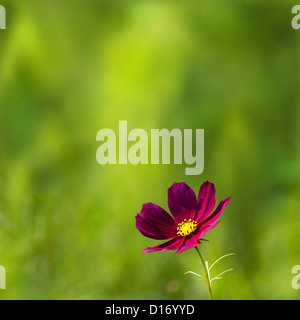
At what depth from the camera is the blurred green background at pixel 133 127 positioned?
0.89 m

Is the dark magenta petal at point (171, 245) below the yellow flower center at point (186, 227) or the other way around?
below

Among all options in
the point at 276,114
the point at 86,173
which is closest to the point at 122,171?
the point at 86,173

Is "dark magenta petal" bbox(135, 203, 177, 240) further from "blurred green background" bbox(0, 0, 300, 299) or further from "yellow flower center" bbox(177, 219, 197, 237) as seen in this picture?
"blurred green background" bbox(0, 0, 300, 299)

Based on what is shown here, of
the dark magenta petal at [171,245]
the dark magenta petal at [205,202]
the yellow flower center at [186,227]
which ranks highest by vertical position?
the dark magenta petal at [205,202]

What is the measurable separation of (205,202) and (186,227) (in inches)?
1.8

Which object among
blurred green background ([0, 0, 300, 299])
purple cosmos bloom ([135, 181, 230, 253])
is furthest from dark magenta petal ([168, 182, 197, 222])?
blurred green background ([0, 0, 300, 299])

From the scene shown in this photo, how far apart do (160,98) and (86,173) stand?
20 centimetres

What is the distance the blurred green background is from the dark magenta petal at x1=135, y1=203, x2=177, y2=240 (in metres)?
0.13

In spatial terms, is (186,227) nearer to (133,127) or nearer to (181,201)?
(181,201)

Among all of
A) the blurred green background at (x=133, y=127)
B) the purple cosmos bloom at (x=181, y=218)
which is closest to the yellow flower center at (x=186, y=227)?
the purple cosmos bloom at (x=181, y=218)

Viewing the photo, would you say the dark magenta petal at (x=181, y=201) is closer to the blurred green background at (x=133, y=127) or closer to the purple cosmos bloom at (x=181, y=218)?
the purple cosmos bloom at (x=181, y=218)

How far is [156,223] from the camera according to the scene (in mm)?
725

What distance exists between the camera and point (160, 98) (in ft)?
3.17

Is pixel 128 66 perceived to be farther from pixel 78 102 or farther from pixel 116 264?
pixel 116 264
